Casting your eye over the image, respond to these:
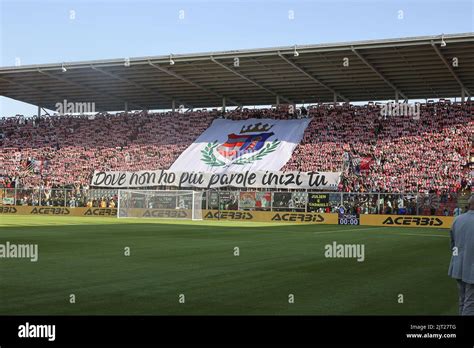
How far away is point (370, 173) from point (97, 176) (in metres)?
23.9

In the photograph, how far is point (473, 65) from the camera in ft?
165

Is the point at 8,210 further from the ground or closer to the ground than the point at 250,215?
further from the ground

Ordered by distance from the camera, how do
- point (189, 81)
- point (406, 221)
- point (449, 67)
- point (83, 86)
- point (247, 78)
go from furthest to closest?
point (83, 86) < point (189, 81) < point (247, 78) < point (449, 67) < point (406, 221)

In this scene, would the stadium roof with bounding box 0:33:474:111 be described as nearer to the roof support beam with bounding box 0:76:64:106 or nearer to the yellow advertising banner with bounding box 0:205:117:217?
the roof support beam with bounding box 0:76:64:106

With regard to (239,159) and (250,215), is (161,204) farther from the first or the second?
(239,159)

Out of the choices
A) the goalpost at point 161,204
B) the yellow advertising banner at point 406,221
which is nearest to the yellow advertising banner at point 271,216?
the goalpost at point 161,204

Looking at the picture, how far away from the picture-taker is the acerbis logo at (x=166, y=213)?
48.7 m

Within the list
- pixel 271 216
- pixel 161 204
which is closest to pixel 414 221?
pixel 271 216

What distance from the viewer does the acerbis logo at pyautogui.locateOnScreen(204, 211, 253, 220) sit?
49219mm

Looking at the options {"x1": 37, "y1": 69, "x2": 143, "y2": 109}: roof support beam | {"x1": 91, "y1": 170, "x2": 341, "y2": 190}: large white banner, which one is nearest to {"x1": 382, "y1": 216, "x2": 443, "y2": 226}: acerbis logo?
{"x1": 91, "y1": 170, "x2": 341, "y2": 190}: large white banner

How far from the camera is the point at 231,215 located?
4950 centimetres

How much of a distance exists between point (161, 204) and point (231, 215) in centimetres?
537
